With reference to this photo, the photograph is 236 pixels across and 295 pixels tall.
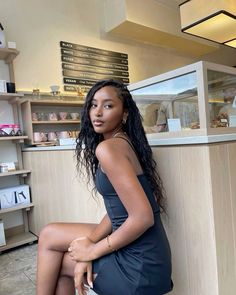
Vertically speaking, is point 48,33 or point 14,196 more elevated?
point 48,33

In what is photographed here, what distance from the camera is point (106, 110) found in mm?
1033

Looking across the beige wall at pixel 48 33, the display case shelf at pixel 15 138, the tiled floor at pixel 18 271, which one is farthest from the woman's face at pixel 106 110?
the beige wall at pixel 48 33

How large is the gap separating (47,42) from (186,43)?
2522 millimetres

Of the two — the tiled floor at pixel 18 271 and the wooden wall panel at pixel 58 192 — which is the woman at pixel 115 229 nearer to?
the wooden wall panel at pixel 58 192

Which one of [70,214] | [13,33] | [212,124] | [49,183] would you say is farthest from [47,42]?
[212,124]

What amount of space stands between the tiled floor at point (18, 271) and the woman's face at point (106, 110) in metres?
1.09

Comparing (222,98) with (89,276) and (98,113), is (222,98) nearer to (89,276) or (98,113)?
(98,113)

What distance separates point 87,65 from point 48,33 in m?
0.66

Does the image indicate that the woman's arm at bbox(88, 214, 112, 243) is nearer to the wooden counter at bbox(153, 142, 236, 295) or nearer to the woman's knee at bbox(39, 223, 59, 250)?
the woman's knee at bbox(39, 223, 59, 250)

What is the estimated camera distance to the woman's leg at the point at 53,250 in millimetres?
1047

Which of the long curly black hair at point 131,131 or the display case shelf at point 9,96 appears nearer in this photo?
the long curly black hair at point 131,131

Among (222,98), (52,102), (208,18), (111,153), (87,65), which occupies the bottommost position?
(111,153)

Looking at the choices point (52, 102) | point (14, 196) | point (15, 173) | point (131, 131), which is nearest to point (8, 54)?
point (52, 102)

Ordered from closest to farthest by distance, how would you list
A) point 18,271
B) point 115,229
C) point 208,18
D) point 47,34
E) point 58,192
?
1. point 115,229
2. point 18,271
3. point 58,192
4. point 208,18
5. point 47,34
